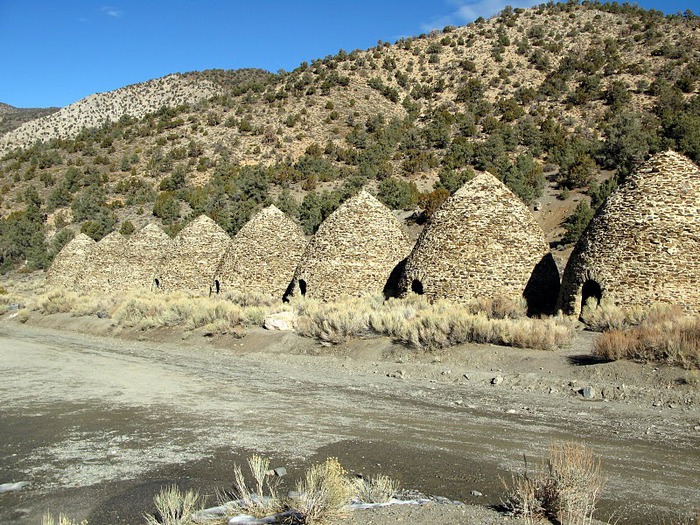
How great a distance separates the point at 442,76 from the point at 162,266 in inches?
1796

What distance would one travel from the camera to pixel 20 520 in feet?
14.8

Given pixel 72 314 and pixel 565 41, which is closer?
pixel 72 314

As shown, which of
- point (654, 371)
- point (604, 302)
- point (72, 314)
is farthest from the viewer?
point (72, 314)

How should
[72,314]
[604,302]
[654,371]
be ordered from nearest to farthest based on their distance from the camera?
[654,371] < [604,302] < [72,314]

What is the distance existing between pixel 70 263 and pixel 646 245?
3162 cm

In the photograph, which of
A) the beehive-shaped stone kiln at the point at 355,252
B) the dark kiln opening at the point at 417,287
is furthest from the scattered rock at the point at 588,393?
the beehive-shaped stone kiln at the point at 355,252

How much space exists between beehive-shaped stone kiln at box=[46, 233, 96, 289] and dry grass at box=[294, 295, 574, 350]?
21.1 meters

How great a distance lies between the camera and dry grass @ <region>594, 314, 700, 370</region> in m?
9.23

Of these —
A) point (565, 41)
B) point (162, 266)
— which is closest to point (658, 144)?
point (565, 41)

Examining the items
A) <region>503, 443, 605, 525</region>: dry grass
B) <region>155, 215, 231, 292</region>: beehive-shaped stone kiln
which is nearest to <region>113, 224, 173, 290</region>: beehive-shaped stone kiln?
<region>155, 215, 231, 292</region>: beehive-shaped stone kiln

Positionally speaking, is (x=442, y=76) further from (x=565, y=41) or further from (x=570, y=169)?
(x=570, y=169)

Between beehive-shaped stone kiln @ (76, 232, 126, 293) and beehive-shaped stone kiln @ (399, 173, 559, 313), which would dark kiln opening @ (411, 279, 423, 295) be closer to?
beehive-shaped stone kiln @ (399, 173, 559, 313)

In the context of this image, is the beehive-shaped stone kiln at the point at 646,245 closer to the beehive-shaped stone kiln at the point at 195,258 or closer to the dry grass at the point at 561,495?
the dry grass at the point at 561,495

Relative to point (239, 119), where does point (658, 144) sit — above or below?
below
